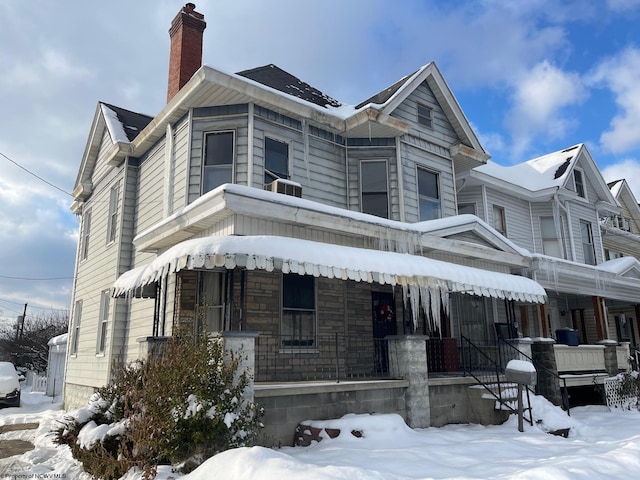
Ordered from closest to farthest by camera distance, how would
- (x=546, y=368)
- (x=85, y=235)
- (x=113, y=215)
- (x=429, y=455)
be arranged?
1. (x=429, y=455)
2. (x=546, y=368)
3. (x=113, y=215)
4. (x=85, y=235)

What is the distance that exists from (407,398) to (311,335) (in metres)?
2.89

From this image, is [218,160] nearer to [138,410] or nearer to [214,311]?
[214,311]

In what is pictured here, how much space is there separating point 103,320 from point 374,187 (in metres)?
8.76

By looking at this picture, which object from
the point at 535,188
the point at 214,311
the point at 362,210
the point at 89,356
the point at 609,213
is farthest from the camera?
the point at 609,213

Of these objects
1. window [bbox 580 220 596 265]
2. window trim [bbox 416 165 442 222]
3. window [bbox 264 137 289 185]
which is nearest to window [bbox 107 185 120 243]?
window [bbox 264 137 289 185]

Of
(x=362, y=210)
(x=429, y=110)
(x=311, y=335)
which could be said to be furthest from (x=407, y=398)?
(x=429, y=110)

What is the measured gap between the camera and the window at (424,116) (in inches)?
587

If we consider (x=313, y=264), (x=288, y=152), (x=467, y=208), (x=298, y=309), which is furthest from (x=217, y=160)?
(x=467, y=208)

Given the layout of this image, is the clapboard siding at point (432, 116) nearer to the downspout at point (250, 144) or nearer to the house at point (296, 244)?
the house at point (296, 244)

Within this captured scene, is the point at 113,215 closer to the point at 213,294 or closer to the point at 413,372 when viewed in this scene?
the point at 213,294

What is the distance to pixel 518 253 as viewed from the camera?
13.8m

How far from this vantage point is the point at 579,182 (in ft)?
72.0

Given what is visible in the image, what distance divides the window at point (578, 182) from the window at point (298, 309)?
15.3m

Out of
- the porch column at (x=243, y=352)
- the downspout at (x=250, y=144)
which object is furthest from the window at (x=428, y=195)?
the porch column at (x=243, y=352)
